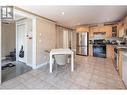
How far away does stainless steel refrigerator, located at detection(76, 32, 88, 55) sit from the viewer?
700 cm

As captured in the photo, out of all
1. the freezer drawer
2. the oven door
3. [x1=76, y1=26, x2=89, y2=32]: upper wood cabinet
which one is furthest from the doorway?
the oven door

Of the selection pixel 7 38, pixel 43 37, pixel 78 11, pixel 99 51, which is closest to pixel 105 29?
pixel 99 51

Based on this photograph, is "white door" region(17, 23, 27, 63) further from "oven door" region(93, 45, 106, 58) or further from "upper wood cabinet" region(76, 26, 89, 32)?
"oven door" region(93, 45, 106, 58)

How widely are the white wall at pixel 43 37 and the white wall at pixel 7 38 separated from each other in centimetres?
257

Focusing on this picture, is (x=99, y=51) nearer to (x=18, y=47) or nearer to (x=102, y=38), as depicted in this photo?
(x=102, y=38)

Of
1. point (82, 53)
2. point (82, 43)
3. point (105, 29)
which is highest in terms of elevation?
point (105, 29)

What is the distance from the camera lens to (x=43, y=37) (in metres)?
4.54

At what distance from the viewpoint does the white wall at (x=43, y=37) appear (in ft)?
13.8

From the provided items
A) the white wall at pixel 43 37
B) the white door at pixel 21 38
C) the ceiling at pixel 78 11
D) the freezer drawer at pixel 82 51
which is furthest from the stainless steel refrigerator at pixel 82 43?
the white door at pixel 21 38

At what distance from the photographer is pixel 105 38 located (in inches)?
250

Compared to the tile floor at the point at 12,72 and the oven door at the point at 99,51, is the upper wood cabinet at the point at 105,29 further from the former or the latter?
the tile floor at the point at 12,72

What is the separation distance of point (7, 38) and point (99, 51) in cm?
548

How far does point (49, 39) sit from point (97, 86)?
3.15 metres

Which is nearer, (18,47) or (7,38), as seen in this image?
(18,47)
